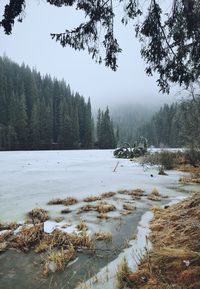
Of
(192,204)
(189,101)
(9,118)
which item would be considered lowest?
(192,204)

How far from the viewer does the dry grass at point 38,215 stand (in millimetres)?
5438

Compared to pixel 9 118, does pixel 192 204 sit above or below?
below

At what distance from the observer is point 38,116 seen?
73375 mm

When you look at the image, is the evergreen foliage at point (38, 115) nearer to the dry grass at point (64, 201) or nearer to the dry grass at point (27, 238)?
the dry grass at point (64, 201)

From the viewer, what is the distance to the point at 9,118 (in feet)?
253

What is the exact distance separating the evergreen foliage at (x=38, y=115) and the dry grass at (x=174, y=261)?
64.2 meters

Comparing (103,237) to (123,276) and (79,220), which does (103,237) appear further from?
(123,276)

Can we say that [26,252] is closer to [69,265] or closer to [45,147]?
[69,265]

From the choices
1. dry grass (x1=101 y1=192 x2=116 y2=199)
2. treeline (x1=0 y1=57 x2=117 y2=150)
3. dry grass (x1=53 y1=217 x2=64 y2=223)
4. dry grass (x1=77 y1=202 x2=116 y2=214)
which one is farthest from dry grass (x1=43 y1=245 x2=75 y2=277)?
treeline (x1=0 y1=57 x2=117 y2=150)

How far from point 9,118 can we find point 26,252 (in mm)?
76951

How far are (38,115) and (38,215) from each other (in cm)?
6989

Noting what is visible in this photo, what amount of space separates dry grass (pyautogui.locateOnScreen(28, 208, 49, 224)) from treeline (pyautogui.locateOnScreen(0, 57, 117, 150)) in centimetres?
6188

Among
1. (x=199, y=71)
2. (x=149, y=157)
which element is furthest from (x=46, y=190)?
(x=149, y=157)

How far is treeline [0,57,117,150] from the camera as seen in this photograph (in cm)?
6919
